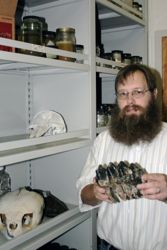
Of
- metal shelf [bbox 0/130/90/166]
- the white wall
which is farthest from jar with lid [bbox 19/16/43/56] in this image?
the white wall

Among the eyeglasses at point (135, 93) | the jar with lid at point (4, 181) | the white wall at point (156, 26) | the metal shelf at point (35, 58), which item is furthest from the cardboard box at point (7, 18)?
the white wall at point (156, 26)

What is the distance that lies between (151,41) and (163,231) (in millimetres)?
1317

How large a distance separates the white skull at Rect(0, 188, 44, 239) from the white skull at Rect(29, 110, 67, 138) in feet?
0.87

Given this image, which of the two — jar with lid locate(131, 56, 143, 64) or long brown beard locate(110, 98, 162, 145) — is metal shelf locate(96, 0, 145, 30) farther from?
long brown beard locate(110, 98, 162, 145)

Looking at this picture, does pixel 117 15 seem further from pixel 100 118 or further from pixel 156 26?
pixel 100 118

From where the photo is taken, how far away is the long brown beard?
1.23m

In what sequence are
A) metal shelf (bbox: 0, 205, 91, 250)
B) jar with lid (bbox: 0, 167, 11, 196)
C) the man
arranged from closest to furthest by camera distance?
metal shelf (bbox: 0, 205, 91, 250)
the man
jar with lid (bbox: 0, 167, 11, 196)

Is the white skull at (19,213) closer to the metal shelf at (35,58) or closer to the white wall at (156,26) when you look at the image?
the metal shelf at (35,58)

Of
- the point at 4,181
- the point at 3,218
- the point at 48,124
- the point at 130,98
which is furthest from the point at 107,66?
the point at 3,218

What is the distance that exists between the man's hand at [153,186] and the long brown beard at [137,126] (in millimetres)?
263

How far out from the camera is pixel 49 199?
1.35 m

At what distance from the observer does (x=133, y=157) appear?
121cm

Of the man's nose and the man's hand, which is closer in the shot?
the man's hand

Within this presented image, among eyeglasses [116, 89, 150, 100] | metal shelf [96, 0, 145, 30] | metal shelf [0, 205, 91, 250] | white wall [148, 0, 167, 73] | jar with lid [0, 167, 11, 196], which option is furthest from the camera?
white wall [148, 0, 167, 73]
